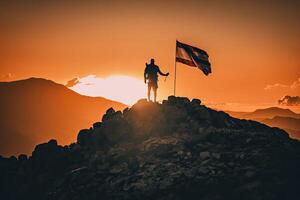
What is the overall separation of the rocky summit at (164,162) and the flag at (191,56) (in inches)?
154

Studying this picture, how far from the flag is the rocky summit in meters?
3.91

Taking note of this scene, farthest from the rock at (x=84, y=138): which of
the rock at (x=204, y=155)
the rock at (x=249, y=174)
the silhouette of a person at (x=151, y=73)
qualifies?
the rock at (x=249, y=174)

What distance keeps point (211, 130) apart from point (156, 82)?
24.1 ft

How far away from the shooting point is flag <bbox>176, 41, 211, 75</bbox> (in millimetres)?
39906

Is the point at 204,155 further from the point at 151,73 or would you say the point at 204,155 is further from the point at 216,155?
the point at 151,73

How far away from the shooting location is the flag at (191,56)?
131ft

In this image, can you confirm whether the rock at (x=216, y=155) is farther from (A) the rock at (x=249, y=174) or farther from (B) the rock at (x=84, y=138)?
(B) the rock at (x=84, y=138)

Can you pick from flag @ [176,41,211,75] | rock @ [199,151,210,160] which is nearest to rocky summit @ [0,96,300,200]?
rock @ [199,151,210,160]

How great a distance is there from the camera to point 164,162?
3145cm

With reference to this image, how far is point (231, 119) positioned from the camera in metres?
41.2

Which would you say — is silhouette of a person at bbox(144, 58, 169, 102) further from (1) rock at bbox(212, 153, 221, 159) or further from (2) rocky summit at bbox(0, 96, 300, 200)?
(1) rock at bbox(212, 153, 221, 159)

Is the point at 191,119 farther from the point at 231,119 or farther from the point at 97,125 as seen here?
the point at 97,125

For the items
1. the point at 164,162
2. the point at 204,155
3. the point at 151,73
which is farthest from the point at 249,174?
the point at 151,73

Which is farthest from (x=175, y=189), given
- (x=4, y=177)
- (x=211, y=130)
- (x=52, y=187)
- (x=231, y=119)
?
(x=4, y=177)
